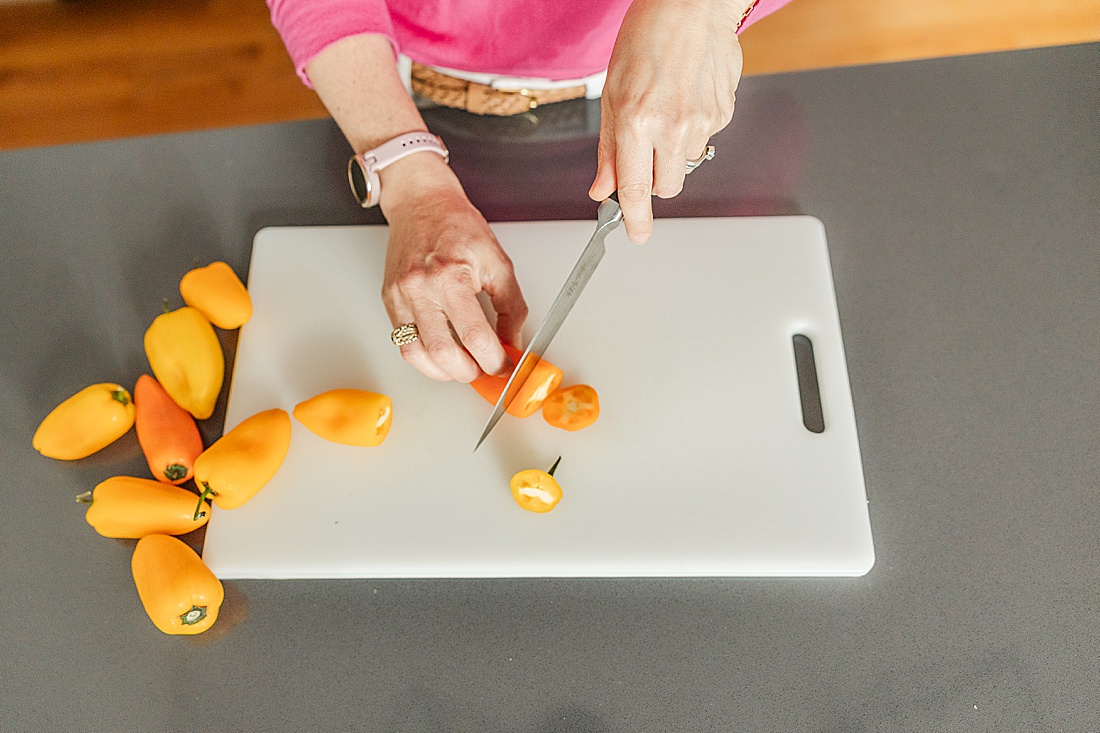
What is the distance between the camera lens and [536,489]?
85 centimetres

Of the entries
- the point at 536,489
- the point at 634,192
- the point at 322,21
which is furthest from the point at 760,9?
the point at 536,489

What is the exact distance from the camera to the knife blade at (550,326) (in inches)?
34.8

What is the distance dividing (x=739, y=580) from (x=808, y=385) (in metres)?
0.26

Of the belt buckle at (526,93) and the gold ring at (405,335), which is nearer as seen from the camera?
the gold ring at (405,335)

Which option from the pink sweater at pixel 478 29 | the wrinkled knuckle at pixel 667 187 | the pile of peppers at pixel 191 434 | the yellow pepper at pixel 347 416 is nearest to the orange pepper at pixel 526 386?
the pile of peppers at pixel 191 434

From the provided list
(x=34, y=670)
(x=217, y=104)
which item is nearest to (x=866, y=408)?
(x=34, y=670)

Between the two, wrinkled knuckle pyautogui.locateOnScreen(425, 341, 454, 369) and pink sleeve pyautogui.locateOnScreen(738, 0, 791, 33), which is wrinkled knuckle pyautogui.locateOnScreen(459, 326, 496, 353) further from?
pink sleeve pyautogui.locateOnScreen(738, 0, 791, 33)

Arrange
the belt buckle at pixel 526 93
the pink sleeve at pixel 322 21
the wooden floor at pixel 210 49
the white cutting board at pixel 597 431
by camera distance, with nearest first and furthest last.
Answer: the white cutting board at pixel 597 431 → the pink sleeve at pixel 322 21 → the belt buckle at pixel 526 93 → the wooden floor at pixel 210 49

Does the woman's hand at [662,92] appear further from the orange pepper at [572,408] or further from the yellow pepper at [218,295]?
the yellow pepper at [218,295]

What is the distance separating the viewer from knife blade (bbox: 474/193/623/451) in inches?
34.8

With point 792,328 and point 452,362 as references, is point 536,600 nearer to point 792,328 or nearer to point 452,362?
point 452,362

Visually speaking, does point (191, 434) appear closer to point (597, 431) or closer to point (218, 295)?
point (218, 295)

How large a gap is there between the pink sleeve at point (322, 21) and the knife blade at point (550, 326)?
38 centimetres

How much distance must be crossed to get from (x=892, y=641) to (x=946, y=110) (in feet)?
2.48
